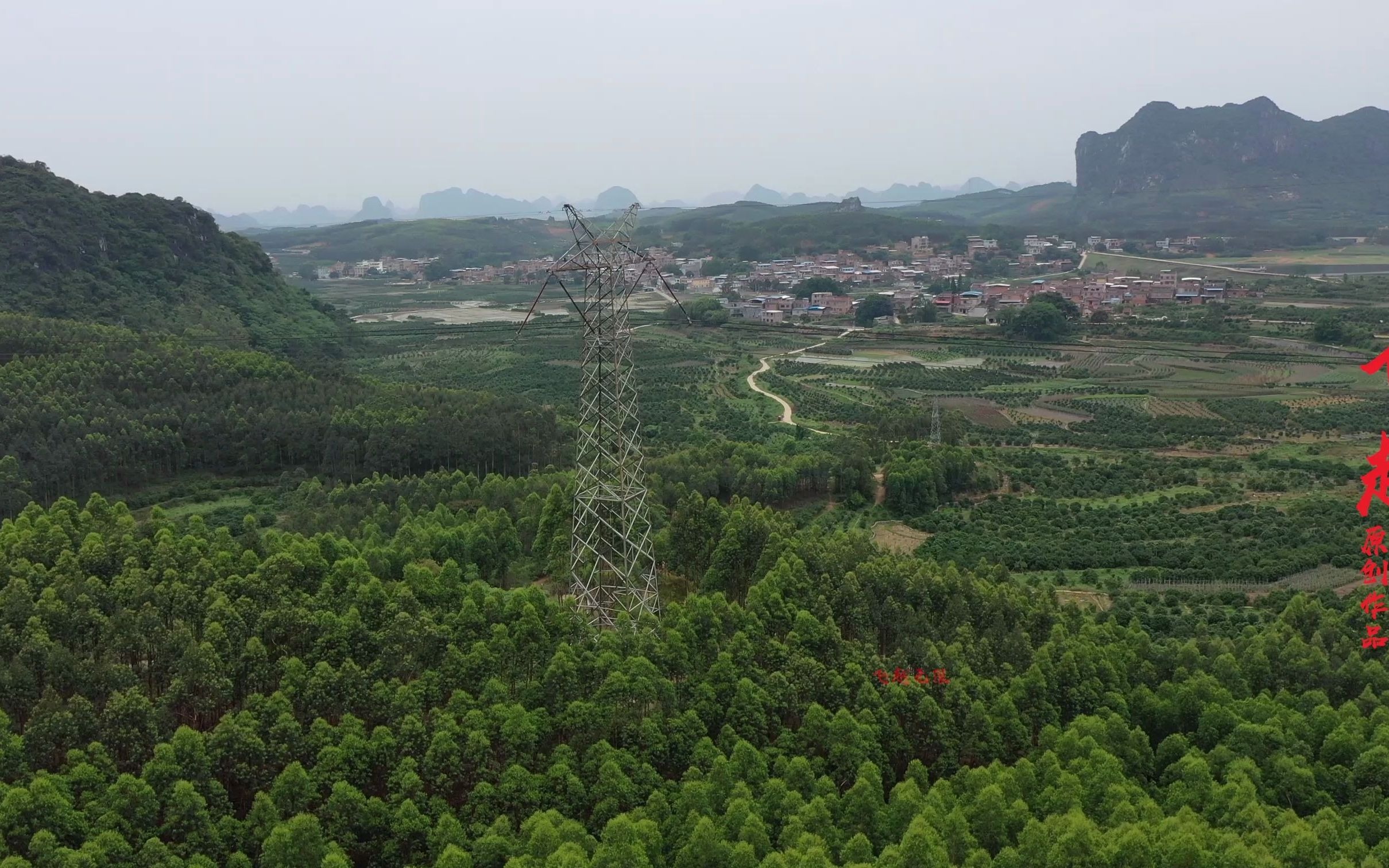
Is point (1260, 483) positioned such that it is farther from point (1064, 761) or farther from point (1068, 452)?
point (1064, 761)

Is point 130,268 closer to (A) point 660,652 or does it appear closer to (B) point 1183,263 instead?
(A) point 660,652

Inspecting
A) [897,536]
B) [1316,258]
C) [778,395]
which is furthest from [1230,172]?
[897,536]

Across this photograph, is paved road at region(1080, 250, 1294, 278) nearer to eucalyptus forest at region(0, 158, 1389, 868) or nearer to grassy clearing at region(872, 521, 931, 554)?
eucalyptus forest at region(0, 158, 1389, 868)

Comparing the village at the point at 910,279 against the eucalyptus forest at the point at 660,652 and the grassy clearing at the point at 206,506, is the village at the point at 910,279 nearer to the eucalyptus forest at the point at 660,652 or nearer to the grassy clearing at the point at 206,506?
the eucalyptus forest at the point at 660,652

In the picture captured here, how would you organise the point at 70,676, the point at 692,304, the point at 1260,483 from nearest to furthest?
the point at 70,676 < the point at 1260,483 < the point at 692,304

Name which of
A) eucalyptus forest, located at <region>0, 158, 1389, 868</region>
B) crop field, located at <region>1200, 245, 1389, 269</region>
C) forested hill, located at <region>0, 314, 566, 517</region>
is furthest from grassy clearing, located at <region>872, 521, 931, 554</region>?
crop field, located at <region>1200, 245, 1389, 269</region>

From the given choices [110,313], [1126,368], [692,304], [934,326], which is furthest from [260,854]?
[692,304]
